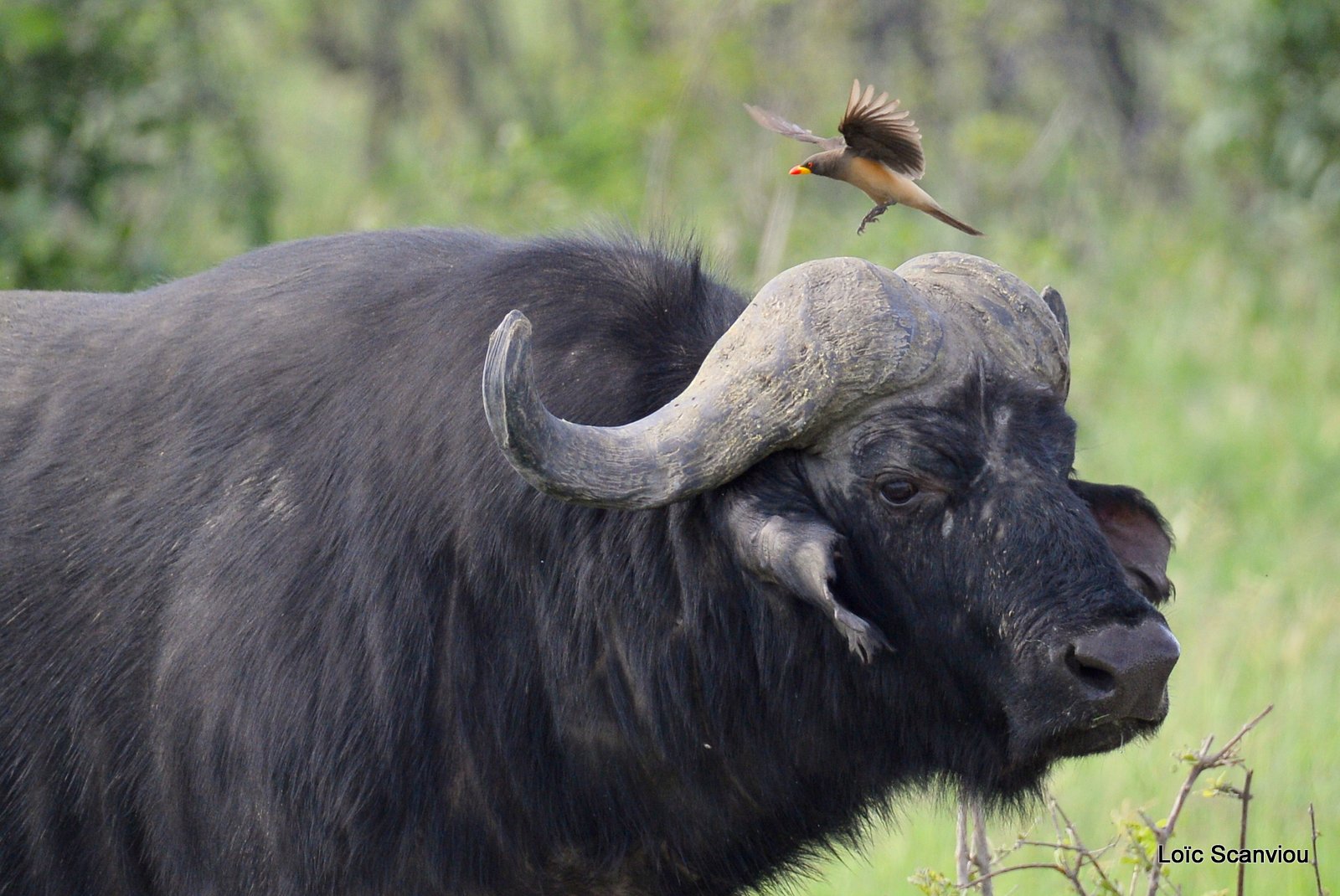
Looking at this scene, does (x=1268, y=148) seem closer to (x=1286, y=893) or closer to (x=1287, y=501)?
(x=1287, y=501)

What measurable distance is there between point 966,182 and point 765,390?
9515mm

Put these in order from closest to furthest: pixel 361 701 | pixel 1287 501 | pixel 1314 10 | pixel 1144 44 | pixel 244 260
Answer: pixel 361 701, pixel 244 260, pixel 1287 501, pixel 1314 10, pixel 1144 44

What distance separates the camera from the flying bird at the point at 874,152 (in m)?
3.57

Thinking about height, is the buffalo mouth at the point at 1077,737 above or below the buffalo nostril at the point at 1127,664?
below

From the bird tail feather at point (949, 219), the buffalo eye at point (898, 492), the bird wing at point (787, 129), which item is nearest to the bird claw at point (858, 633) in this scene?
the buffalo eye at point (898, 492)

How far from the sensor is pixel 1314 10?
33.2 ft

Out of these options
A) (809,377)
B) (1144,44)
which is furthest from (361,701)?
(1144,44)

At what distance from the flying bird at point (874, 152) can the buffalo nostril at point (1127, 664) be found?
0.98 m

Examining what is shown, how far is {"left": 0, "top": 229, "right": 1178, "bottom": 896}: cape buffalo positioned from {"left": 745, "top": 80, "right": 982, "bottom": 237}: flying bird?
0.58 feet

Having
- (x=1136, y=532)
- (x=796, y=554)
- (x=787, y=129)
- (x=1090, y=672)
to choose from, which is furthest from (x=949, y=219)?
(x=1090, y=672)

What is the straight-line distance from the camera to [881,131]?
142 inches

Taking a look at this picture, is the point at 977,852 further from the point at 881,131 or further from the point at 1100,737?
the point at 881,131

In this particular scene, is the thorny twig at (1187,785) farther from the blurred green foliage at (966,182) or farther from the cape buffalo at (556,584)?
the blurred green foliage at (966,182)

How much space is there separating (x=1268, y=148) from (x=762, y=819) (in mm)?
8483
